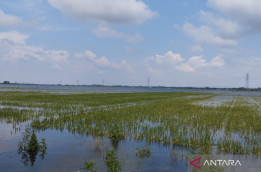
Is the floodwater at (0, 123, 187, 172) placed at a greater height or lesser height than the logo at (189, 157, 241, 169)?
lesser

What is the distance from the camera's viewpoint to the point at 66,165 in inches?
283

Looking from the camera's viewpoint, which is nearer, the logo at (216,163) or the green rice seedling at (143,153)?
the logo at (216,163)

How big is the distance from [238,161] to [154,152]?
3.05m

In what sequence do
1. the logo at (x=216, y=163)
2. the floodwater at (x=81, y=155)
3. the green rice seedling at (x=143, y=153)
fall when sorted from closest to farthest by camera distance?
the logo at (x=216, y=163)
the floodwater at (x=81, y=155)
the green rice seedling at (x=143, y=153)

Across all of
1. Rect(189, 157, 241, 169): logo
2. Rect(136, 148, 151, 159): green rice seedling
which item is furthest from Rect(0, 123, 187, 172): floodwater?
Rect(189, 157, 241, 169): logo

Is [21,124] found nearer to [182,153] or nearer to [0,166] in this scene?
[0,166]

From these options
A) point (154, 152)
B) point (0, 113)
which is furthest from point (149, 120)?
point (0, 113)

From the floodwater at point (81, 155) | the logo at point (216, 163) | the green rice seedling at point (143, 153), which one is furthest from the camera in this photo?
the green rice seedling at point (143, 153)

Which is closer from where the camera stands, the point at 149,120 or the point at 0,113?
the point at 149,120

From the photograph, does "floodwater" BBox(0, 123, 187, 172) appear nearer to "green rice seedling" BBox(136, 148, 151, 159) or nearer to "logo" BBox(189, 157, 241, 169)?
"green rice seedling" BBox(136, 148, 151, 159)

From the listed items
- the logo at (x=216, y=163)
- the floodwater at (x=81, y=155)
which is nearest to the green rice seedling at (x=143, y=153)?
the floodwater at (x=81, y=155)

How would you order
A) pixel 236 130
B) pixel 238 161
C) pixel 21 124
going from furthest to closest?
pixel 21 124, pixel 236 130, pixel 238 161

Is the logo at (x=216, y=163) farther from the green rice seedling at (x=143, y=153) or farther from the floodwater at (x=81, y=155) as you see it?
the green rice seedling at (x=143, y=153)

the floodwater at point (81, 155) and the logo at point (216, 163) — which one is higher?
the logo at point (216, 163)
